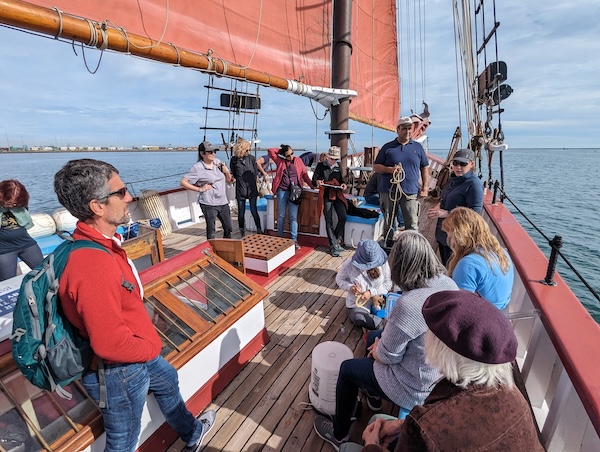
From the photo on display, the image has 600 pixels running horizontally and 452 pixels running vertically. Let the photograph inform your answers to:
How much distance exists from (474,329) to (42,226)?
5.89 meters

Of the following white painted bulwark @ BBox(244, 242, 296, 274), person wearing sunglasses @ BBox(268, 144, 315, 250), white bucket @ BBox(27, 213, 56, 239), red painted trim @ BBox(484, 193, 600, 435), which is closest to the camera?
red painted trim @ BBox(484, 193, 600, 435)

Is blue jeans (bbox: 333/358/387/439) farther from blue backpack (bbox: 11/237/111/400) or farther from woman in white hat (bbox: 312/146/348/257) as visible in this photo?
woman in white hat (bbox: 312/146/348/257)

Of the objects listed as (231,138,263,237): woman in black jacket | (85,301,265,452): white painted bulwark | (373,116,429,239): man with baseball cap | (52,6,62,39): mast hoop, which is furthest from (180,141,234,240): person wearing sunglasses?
(373,116,429,239): man with baseball cap

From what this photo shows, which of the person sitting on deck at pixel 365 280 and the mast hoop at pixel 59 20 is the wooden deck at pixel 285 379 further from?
the mast hoop at pixel 59 20

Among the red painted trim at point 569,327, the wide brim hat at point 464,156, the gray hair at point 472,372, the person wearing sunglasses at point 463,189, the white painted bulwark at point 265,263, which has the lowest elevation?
the white painted bulwark at point 265,263

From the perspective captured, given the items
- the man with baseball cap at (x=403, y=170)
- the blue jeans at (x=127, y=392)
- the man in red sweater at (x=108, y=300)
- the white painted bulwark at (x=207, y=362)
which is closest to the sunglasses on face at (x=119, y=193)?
the man in red sweater at (x=108, y=300)

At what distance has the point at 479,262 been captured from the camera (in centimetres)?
195

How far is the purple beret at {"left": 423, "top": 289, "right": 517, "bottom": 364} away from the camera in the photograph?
0.89 metres

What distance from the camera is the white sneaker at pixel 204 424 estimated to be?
73.5 inches

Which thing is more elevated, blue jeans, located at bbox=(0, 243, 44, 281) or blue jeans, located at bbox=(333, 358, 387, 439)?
blue jeans, located at bbox=(0, 243, 44, 281)

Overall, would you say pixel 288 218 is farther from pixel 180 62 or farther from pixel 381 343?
pixel 381 343

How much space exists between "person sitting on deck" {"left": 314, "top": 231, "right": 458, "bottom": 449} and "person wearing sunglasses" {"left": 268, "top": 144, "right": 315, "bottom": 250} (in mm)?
3164

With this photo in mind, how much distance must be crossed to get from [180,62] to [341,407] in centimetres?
325

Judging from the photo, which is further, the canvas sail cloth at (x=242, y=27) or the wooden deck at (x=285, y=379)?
the canvas sail cloth at (x=242, y=27)
